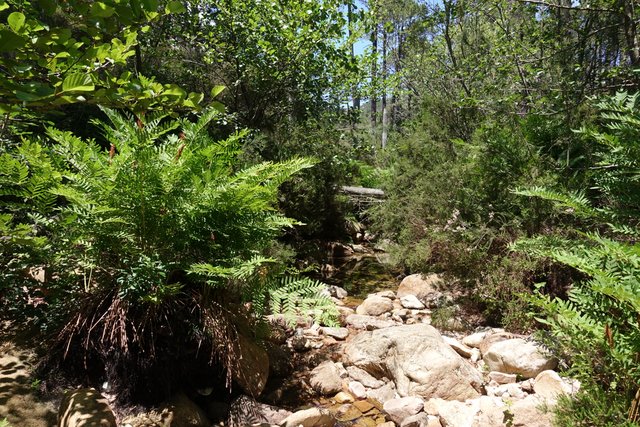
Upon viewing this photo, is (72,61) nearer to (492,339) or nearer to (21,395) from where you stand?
(21,395)

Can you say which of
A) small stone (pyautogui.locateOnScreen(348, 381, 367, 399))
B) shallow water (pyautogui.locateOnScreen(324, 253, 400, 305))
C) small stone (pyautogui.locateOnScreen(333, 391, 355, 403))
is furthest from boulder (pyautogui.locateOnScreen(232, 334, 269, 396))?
shallow water (pyautogui.locateOnScreen(324, 253, 400, 305))

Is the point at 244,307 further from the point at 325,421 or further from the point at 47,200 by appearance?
the point at 47,200

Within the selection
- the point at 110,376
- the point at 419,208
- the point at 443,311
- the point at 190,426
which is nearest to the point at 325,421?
the point at 190,426

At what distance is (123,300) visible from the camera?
2.63 metres

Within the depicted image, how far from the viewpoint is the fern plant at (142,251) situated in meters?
2.57

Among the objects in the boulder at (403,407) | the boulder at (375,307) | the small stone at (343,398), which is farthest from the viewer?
the boulder at (375,307)

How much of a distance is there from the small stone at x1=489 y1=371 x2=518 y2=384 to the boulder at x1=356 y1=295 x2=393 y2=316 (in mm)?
1869

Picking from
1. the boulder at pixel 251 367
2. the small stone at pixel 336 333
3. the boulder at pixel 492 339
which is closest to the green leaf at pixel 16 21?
the boulder at pixel 251 367

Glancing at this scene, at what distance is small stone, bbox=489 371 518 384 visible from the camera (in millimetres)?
3502

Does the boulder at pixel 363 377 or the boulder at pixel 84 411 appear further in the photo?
the boulder at pixel 363 377

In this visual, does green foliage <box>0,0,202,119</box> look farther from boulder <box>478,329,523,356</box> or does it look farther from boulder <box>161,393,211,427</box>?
boulder <box>478,329,523,356</box>

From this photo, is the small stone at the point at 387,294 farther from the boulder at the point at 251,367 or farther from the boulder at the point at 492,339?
the boulder at the point at 251,367

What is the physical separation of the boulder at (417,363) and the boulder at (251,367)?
1025 mm

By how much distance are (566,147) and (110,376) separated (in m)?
5.25
